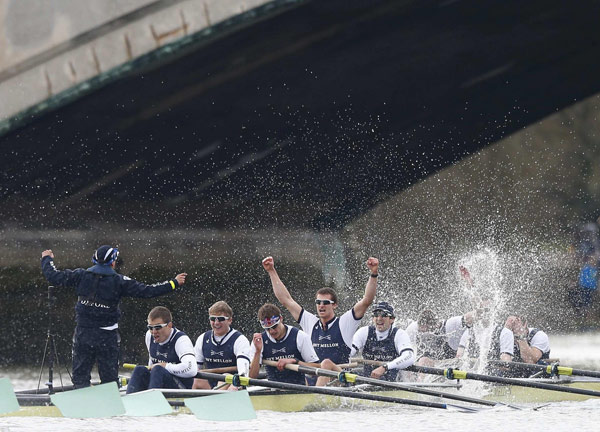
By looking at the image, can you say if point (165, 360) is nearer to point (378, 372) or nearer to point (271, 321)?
point (271, 321)

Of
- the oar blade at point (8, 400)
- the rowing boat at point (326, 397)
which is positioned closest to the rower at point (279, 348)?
the rowing boat at point (326, 397)

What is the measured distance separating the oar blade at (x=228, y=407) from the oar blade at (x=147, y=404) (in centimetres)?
31

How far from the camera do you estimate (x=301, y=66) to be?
1905cm

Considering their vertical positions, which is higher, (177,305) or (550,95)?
(550,95)

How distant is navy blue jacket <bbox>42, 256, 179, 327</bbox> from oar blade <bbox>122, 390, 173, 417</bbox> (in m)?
1.17

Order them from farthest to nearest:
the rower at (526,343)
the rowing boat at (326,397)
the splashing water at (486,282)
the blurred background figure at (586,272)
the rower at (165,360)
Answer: the blurred background figure at (586,272) → the splashing water at (486,282) → the rower at (526,343) → the rower at (165,360) → the rowing boat at (326,397)

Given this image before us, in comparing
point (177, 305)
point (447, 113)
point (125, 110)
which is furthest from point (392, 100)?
point (177, 305)

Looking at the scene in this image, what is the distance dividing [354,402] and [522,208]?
1754 cm

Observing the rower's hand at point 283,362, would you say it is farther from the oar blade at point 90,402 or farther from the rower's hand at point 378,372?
the oar blade at point 90,402

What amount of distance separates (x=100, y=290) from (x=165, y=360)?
1050 mm

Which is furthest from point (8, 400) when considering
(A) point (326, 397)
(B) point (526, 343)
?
(B) point (526, 343)

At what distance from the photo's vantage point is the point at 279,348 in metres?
10.7

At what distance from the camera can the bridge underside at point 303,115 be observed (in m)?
17.6

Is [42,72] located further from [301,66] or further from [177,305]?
[177,305]
